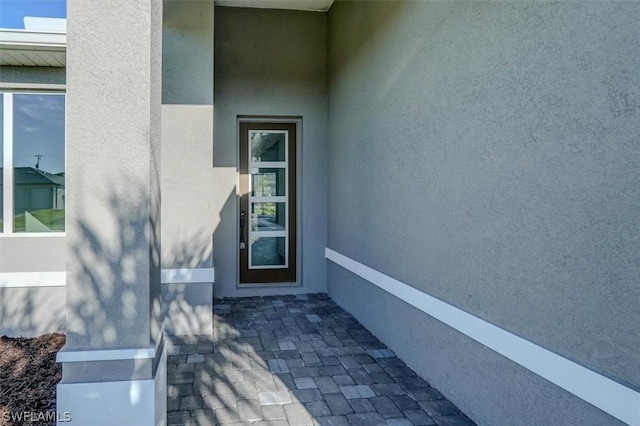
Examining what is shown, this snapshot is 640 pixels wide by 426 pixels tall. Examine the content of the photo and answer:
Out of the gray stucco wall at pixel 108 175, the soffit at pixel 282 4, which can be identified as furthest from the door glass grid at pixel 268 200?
the gray stucco wall at pixel 108 175

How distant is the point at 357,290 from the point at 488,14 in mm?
3435

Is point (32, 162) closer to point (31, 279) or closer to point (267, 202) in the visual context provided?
point (31, 279)

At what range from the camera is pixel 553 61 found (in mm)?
2107

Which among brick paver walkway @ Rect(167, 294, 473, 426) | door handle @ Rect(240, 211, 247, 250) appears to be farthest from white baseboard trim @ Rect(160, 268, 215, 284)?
door handle @ Rect(240, 211, 247, 250)

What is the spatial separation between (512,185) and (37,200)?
490 centimetres

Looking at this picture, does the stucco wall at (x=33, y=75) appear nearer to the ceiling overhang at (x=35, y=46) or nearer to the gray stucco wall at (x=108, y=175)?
the ceiling overhang at (x=35, y=46)

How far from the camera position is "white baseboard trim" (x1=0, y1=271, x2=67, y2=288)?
446cm

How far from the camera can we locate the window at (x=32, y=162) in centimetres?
447

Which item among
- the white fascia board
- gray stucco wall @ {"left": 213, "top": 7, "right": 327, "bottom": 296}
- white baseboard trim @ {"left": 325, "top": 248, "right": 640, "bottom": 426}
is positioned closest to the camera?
white baseboard trim @ {"left": 325, "top": 248, "right": 640, "bottom": 426}

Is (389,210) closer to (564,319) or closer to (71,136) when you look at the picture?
(564,319)

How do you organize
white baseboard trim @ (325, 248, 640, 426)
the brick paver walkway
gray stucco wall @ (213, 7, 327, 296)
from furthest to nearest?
1. gray stucco wall @ (213, 7, 327, 296)
2. the brick paver walkway
3. white baseboard trim @ (325, 248, 640, 426)

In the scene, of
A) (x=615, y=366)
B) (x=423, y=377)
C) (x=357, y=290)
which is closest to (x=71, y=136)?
(x=615, y=366)

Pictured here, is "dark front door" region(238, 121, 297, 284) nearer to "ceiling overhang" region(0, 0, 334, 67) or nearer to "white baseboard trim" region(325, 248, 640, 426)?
"ceiling overhang" region(0, 0, 334, 67)

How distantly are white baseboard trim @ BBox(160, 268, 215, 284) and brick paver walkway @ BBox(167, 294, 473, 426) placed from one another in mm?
630
